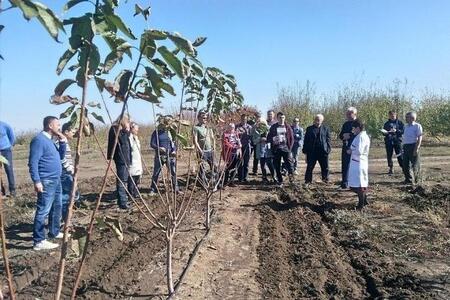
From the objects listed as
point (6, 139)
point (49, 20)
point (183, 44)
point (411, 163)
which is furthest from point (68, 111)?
point (411, 163)

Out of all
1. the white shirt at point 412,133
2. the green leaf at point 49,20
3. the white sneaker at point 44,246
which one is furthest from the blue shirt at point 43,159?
the white shirt at point 412,133

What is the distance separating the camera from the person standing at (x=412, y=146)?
35.7 ft

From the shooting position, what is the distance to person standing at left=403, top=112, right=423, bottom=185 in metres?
10.9

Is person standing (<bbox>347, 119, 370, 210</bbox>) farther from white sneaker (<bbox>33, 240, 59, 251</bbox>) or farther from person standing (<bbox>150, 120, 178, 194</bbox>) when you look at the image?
white sneaker (<bbox>33, 240, 59, 251</bbox>)

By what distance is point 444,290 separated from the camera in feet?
16.0

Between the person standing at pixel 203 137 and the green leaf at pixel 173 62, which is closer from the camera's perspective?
the green leaf at pixel 173 62

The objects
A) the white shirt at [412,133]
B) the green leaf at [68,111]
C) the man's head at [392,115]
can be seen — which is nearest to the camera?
the green leaf at [68,111]

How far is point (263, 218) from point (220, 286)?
10.6 ft

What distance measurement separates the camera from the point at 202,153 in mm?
6348

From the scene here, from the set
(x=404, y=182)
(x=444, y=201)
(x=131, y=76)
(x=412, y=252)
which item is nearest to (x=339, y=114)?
(x=404, y=182)

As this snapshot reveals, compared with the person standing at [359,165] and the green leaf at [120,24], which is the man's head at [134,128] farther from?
the green leaf at [120,24]

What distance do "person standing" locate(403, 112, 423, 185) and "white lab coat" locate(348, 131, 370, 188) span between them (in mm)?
2795

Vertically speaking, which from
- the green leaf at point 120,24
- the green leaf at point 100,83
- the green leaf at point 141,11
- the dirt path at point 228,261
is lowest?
the dirt path at point 228,261

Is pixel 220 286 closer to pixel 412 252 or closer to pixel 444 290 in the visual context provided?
pixel 444 290
